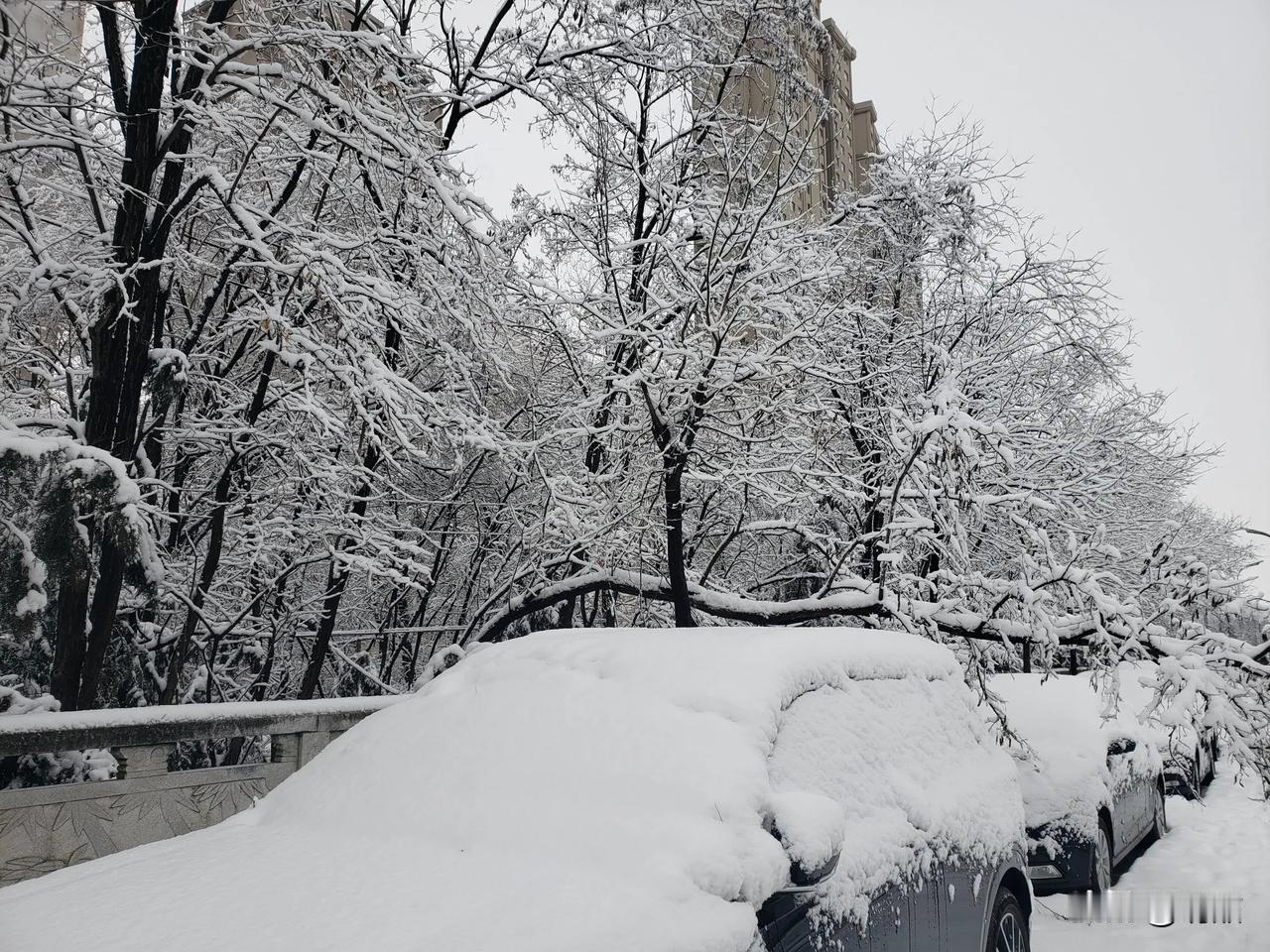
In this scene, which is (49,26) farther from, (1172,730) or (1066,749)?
(1066,749)

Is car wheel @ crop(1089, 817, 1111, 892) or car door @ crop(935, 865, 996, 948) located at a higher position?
car door @ crop(935, 865, 996, 948)

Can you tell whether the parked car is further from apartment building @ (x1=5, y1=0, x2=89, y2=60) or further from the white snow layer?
apartment building @ (x1=5, y1=0, x2=89, y2=60)

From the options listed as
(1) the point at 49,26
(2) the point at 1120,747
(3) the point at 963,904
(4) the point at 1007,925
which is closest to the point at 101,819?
(3) the point at 963,904

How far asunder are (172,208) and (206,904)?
521 cm

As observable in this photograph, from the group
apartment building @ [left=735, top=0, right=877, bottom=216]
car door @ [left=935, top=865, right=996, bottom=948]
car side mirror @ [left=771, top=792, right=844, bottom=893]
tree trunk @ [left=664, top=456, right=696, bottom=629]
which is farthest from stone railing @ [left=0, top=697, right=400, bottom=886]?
apartment building @ [left=735, top=0, right=877, bottom=216]

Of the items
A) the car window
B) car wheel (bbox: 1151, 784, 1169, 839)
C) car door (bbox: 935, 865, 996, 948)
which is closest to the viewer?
the car window

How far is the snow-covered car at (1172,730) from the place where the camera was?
5.64 meters

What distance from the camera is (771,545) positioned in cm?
1317

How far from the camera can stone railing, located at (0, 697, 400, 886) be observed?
439cm

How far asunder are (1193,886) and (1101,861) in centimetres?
96

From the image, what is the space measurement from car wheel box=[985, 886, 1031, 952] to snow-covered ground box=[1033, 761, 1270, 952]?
5.03ft

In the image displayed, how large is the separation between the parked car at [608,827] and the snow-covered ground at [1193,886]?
7.53 feet

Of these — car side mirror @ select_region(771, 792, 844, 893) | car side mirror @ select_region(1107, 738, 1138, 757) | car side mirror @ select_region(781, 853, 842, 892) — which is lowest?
car side mirror @ select_region(1107, 738, 1138, 757)

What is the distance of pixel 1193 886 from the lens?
757 centimetres
